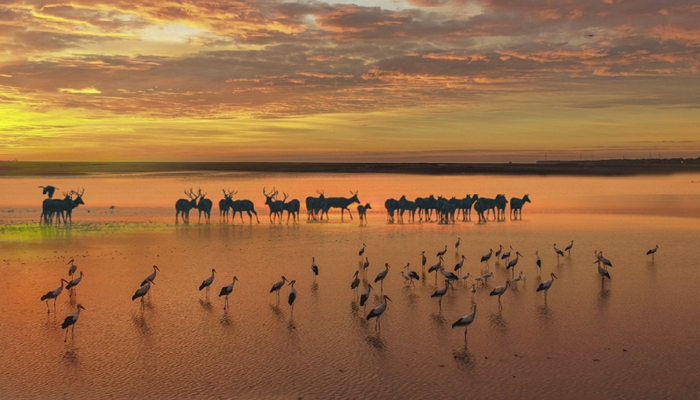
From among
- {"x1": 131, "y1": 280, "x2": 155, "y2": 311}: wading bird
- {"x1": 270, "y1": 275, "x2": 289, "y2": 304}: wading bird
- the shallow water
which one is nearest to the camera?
the shallow water

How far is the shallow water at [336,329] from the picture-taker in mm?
11039

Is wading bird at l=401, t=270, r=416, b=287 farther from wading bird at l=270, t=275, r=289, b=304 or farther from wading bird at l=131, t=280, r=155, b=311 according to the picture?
wading bird at l=131, t=280, r=155, b=311

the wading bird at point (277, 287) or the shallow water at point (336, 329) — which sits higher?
the wading bird at point (277, 287)

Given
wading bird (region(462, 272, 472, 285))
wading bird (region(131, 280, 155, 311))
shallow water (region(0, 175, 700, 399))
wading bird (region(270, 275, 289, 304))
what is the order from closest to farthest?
1. shallow water (region(0, 175, 700, 399))
2. wading bird (region(131, 280, 155, 311))
3. wading bird (region(270, 275, 289, 304))
4. wading bird (region(462, 272, 472, 285))

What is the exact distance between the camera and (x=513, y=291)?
17875mm

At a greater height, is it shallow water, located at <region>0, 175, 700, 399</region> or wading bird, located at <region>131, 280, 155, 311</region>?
wading bird, located at <region>131, 280, 155, 311</region>

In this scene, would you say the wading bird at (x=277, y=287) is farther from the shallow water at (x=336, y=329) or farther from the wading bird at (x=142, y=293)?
the wading bird at (x=142, y=293)

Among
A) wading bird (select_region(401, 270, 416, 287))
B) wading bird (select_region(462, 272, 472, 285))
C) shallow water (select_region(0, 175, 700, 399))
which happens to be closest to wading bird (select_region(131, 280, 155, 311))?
shallow water (select_region(0, 175, 700, 399))

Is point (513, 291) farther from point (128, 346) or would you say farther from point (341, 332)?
point (128, 346)

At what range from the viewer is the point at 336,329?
14.2 meters

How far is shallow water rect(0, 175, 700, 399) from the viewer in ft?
36.2

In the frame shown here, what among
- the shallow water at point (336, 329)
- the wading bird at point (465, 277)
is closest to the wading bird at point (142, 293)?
the shallow water at point (336, 329)

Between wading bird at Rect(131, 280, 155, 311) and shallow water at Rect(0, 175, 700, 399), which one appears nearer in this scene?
shallow water at Rect(0, 175, 700, 399)

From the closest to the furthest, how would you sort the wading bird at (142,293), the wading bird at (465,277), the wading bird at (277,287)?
the wading bird at (142,293) → the wading bird at (277,287) → the wading bird at (465,277)
